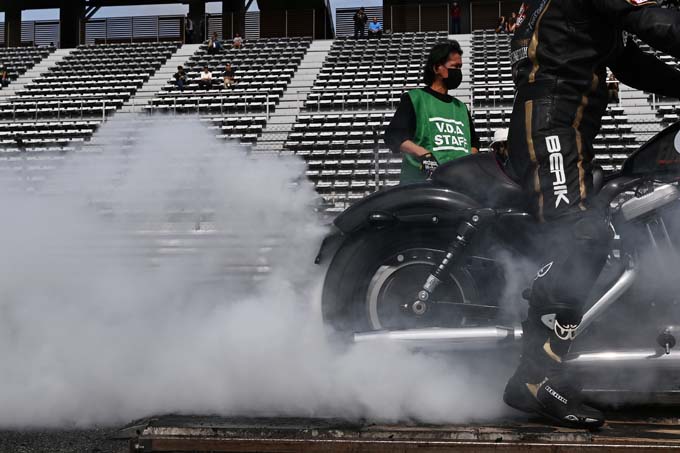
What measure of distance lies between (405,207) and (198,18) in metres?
24.7

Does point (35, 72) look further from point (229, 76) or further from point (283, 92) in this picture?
point (283, 92)

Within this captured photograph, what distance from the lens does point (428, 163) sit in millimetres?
3887

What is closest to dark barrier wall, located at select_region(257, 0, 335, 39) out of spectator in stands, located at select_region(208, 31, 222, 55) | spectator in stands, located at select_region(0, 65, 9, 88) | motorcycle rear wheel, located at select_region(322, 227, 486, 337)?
spectator in stands, located at select_region(208, 31, 222, 55)

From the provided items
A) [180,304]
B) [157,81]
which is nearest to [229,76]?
[157,81]

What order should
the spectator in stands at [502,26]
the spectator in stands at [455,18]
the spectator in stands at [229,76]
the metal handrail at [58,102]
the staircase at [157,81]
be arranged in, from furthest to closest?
the spectator in stands at [455,18] < the spectator in stands at [502,26] < the spectator in stands at [229,76] < the staircase at [157,81] < the metal handrail at [58,102]

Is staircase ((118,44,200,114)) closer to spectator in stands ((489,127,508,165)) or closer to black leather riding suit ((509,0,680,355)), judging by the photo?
spectator in stands ((489,127,508,165))

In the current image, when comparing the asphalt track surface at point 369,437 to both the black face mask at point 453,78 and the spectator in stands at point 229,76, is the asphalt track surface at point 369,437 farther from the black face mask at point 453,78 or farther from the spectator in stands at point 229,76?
the spectator in stands at point 229,76

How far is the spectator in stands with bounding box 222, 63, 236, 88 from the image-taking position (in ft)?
62.5

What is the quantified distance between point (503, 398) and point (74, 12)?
27.9 metres

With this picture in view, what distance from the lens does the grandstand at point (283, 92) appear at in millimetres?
13547

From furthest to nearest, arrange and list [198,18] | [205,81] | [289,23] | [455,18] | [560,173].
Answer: [198,18], [289,23], [455,18], [205,81], [560,173]

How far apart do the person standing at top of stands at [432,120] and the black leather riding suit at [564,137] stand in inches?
47.6

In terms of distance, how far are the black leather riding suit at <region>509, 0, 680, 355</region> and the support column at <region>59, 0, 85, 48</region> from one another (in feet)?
83.9

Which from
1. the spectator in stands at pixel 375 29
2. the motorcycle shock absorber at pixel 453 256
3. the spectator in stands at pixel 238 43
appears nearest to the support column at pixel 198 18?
the spectator in stands at pixel 238 43
